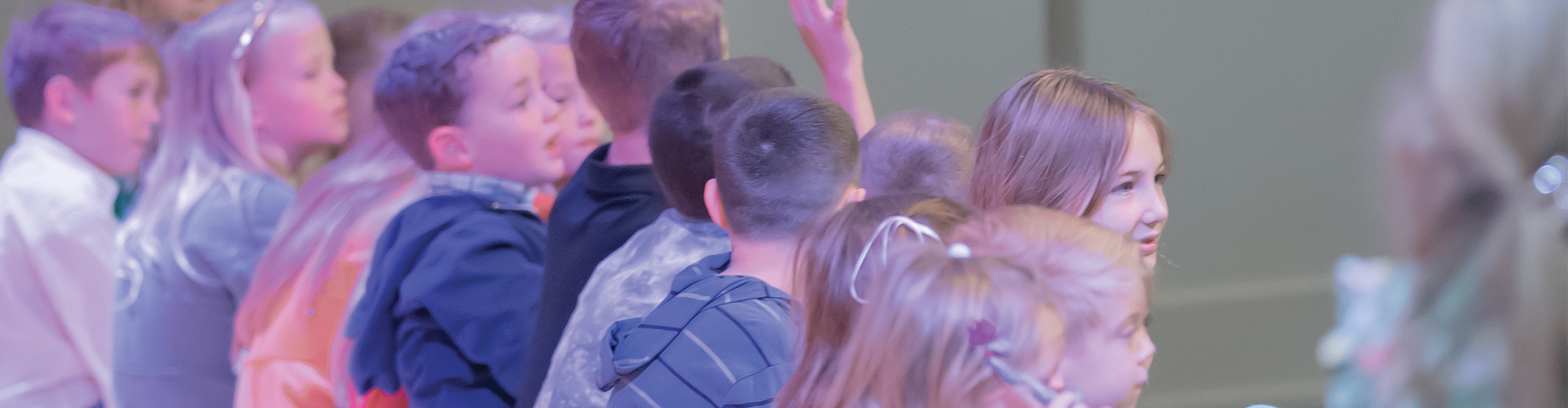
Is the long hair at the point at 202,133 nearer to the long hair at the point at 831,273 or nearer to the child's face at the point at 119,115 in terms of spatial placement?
the child's face at the point at 119,115

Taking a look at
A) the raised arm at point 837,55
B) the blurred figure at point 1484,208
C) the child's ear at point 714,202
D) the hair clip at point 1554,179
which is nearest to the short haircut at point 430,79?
the raised arm at point 837,55

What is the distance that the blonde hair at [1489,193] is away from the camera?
99 centimetres

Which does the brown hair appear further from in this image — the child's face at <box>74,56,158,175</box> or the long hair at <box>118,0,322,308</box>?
the child's face at <box>74,56,158,175</box>

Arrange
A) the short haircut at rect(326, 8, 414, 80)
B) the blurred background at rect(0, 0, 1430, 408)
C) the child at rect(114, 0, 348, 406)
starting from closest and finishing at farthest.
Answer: the child at rect(114, 0, 348, 406) < the short haircut at rect(326, 8, 414, 80) < the blurred background at rect(0, 0, 1430, 408)

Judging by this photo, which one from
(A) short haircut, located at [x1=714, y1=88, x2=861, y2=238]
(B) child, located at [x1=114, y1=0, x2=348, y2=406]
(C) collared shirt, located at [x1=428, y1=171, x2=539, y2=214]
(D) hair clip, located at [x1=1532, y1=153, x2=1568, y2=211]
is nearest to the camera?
(D) hair clip, located at [x1=1532, y1=153, x2=1568, y2=211]

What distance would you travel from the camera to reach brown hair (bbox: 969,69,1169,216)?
5.30 ft

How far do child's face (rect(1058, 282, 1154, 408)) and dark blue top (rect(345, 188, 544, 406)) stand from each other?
110cm

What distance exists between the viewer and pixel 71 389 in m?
2.81

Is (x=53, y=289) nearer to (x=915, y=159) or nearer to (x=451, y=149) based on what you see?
(x=451, y=149)

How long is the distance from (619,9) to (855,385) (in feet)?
3.68

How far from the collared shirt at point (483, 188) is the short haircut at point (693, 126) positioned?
0.54 metres

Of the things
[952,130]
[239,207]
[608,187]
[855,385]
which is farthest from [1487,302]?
[239,207]

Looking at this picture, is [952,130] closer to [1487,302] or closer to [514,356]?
[514,356]

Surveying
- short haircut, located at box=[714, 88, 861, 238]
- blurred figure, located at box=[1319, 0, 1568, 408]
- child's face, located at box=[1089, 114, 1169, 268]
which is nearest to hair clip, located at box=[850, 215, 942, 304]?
short haircut, located at box=[714, 88, 861, 238]
